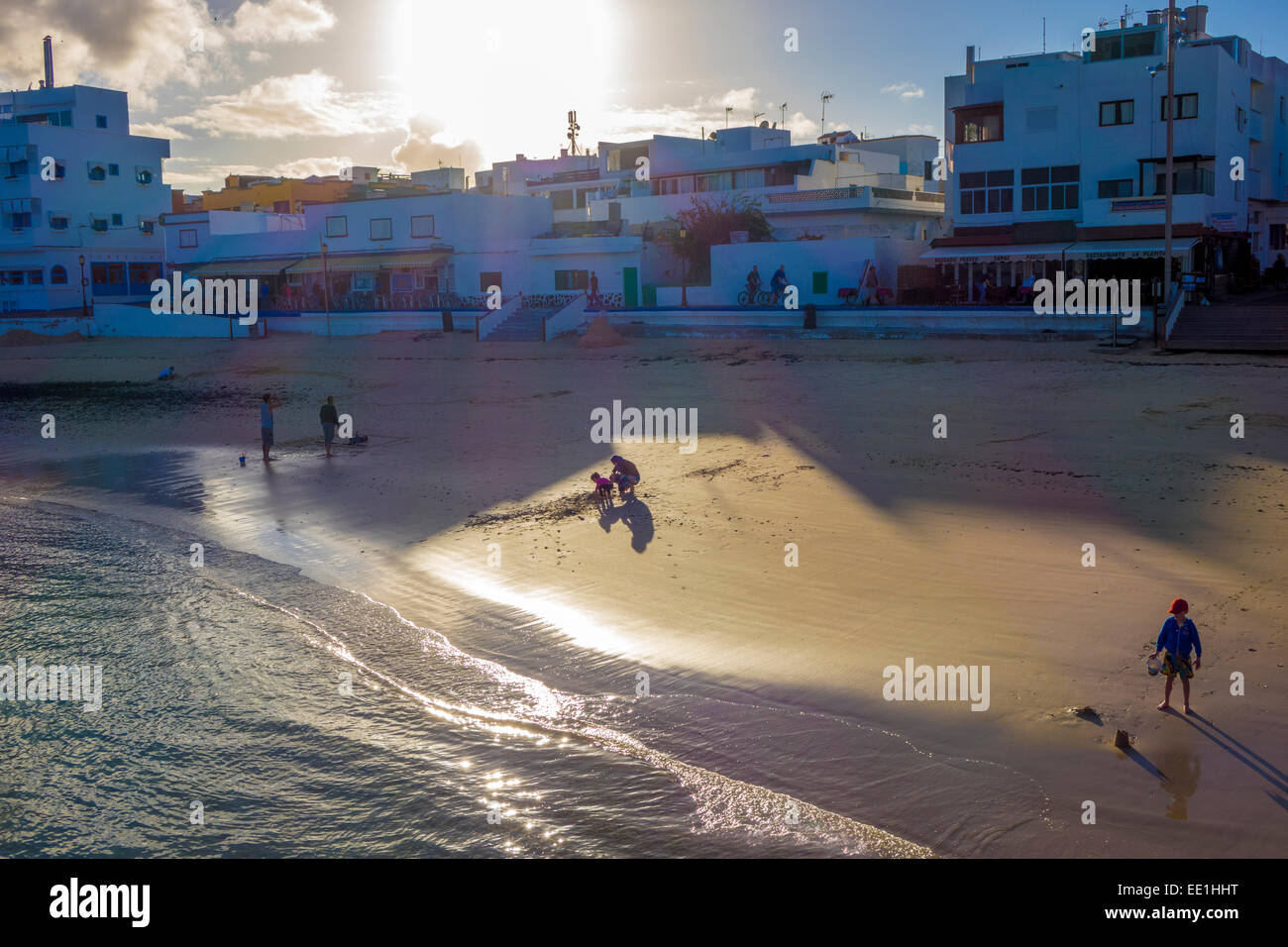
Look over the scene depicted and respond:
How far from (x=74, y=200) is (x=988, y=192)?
5604 centimetres

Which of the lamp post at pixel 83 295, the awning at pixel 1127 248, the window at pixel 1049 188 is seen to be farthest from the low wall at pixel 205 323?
the awning at pixel 1127 248

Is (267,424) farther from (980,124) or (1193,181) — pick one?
(980,124)

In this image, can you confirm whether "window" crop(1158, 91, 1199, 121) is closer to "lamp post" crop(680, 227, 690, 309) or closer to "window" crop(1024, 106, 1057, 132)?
"window" crop(1024, 106, 1057, 132)

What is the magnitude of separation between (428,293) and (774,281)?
19.3m

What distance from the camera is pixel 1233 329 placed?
97.9 ft

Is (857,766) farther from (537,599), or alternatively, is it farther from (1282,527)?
(1282,527)

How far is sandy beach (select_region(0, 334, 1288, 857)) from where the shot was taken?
28.7ft

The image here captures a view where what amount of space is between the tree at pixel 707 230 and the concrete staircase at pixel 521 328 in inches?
373

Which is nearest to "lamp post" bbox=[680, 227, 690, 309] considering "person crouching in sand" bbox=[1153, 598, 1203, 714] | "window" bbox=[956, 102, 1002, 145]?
"window" bbox=[956, 102, 1002, 145]

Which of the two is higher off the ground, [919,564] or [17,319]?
[17,319]

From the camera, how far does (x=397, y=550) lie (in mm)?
15852
